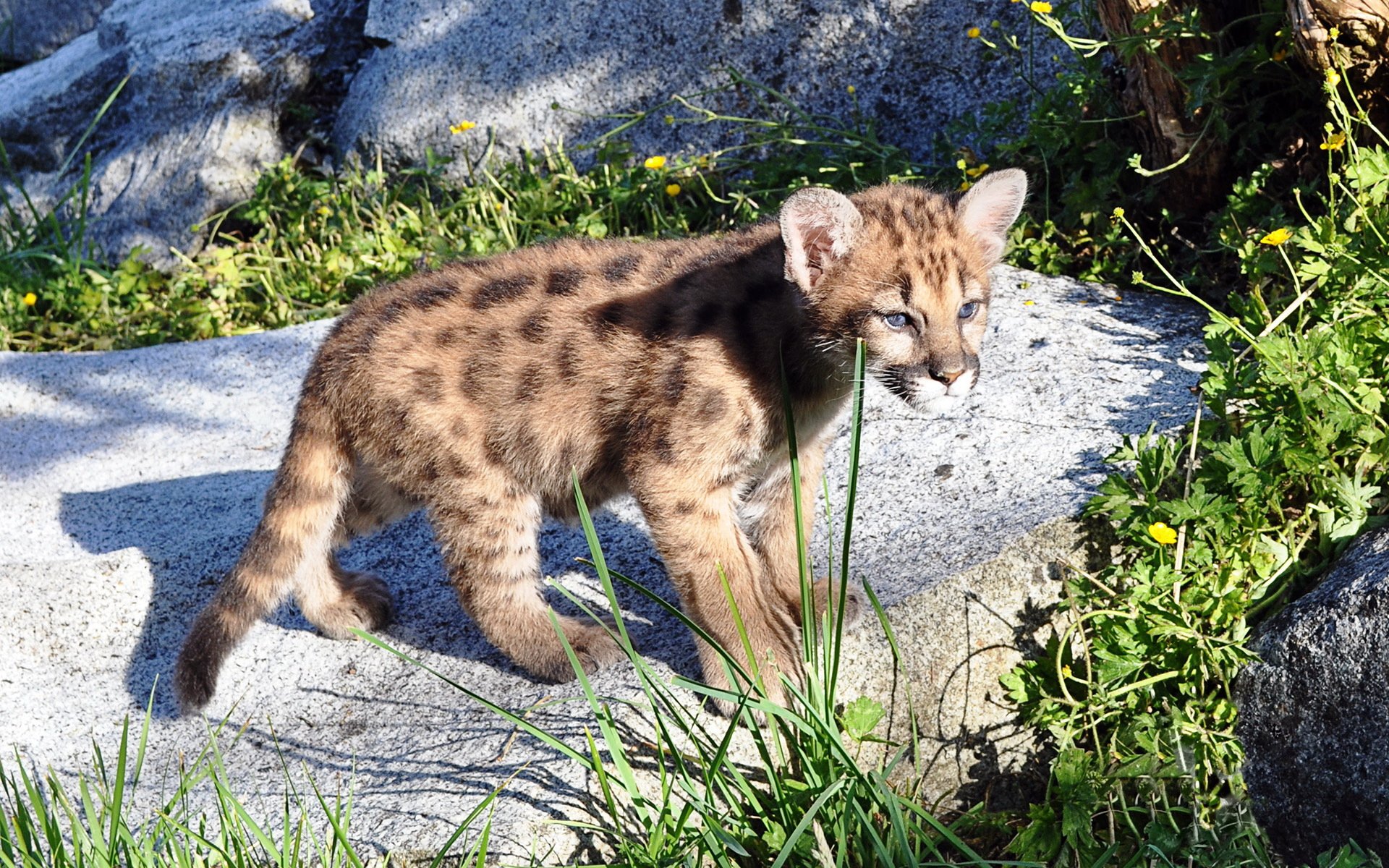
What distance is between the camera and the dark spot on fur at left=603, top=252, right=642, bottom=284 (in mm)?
3941

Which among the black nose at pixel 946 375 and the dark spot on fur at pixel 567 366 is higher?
the black nose at pixel 946 375

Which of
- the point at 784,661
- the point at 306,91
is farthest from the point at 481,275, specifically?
the point at 306,91

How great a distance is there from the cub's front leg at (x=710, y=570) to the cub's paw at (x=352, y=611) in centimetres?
112

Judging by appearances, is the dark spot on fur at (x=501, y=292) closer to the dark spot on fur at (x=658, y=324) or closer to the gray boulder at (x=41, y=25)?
the dark spot on fur at (x=658, y=324)

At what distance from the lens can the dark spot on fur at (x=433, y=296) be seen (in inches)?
158

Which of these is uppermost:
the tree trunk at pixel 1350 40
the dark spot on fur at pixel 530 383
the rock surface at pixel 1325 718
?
the tree trunk at pixel 1350 40

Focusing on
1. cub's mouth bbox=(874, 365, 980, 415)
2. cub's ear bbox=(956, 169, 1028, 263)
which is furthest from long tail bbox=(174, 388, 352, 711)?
cub's ear bbox=(956, 169, 1028, 263)

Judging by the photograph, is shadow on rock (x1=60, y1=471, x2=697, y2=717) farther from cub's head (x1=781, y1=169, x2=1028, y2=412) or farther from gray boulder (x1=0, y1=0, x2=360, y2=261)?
gray boulder (x1=0, y1=0, x2=360, y2=261)

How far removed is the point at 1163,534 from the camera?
3.38 meters

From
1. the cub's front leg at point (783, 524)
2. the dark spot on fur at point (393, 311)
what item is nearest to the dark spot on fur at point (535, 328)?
the dark spot on fur at point (393, 311)

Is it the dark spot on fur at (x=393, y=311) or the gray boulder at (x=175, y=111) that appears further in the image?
the gray boulder at (x=175, y=111)

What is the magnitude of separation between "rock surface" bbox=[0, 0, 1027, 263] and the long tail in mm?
3450

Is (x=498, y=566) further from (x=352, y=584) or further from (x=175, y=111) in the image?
(x=175, y=111)

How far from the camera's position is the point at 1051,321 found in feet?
15.8
